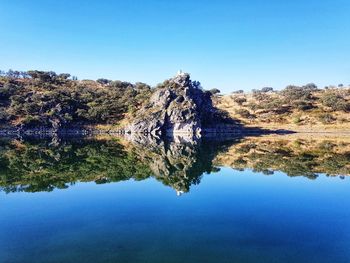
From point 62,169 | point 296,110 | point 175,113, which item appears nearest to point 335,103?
point 296,110

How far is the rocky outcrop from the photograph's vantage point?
373 ft

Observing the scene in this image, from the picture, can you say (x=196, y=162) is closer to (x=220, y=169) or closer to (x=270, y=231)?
(x=220, y=169)

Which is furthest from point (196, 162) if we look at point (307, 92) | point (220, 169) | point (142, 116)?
point (307, 92)

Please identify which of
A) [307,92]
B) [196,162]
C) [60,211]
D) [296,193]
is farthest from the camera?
[307,92]

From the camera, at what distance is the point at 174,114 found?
114875 millimetres

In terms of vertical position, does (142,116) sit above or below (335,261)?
above

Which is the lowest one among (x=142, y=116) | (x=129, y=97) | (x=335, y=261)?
(x=335, y=261)

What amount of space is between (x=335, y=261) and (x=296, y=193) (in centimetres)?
1552

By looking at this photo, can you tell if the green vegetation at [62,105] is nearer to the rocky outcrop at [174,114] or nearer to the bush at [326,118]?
the rocky outcrop at [174,114]

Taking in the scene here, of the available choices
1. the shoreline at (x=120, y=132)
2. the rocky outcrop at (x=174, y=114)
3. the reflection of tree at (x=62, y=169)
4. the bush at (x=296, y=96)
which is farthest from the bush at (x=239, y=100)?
the reflection of tree at (x=62, y=169)

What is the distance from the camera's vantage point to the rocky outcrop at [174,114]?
113688mm

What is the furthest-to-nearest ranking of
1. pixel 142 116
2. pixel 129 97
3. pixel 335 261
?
pixel 129 97
pixel 142 116
pixel 335 261

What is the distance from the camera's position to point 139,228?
19047 millimetres

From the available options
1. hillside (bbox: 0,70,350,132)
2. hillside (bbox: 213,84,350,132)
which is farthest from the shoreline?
hillside (bbox: 213,84,350,132)
